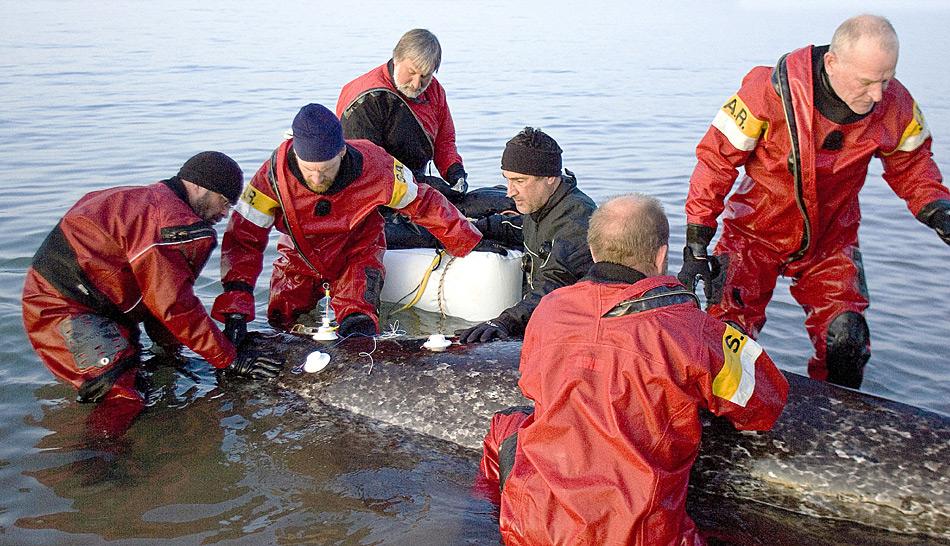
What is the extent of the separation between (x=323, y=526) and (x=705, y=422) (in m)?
1.79

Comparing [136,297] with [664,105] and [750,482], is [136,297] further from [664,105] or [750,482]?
[664,105]

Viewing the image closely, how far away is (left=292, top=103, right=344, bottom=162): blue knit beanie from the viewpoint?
5309mm

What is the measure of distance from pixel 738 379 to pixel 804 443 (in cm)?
100

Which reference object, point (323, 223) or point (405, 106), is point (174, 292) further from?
point (405, 106)

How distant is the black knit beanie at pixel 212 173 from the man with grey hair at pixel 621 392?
2.17 meters

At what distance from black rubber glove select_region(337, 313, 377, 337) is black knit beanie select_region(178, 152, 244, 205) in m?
1.27

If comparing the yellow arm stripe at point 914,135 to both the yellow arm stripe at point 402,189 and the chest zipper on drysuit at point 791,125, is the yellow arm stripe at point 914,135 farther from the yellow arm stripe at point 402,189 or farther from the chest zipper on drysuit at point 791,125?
the yellow arm stripe at point 402,189

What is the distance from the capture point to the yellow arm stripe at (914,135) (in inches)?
197

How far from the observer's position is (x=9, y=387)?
5.55m

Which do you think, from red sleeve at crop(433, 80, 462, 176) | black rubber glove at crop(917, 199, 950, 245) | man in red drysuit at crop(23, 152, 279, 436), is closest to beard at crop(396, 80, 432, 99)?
red sleeve at crop(433, 80, 462, 176)

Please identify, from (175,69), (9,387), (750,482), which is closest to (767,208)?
(750,482)

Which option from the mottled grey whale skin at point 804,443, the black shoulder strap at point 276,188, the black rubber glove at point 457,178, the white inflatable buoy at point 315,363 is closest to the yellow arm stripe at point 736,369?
the mottled grey whale skin at point 804,443

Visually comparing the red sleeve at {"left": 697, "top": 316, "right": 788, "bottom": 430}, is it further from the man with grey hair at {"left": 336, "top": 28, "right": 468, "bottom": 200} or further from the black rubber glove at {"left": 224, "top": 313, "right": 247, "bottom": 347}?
the man with grey hair at {"left": 336, "top": 28, "right": 468, "bottom": 200}

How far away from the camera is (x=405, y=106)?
7.21 meters
